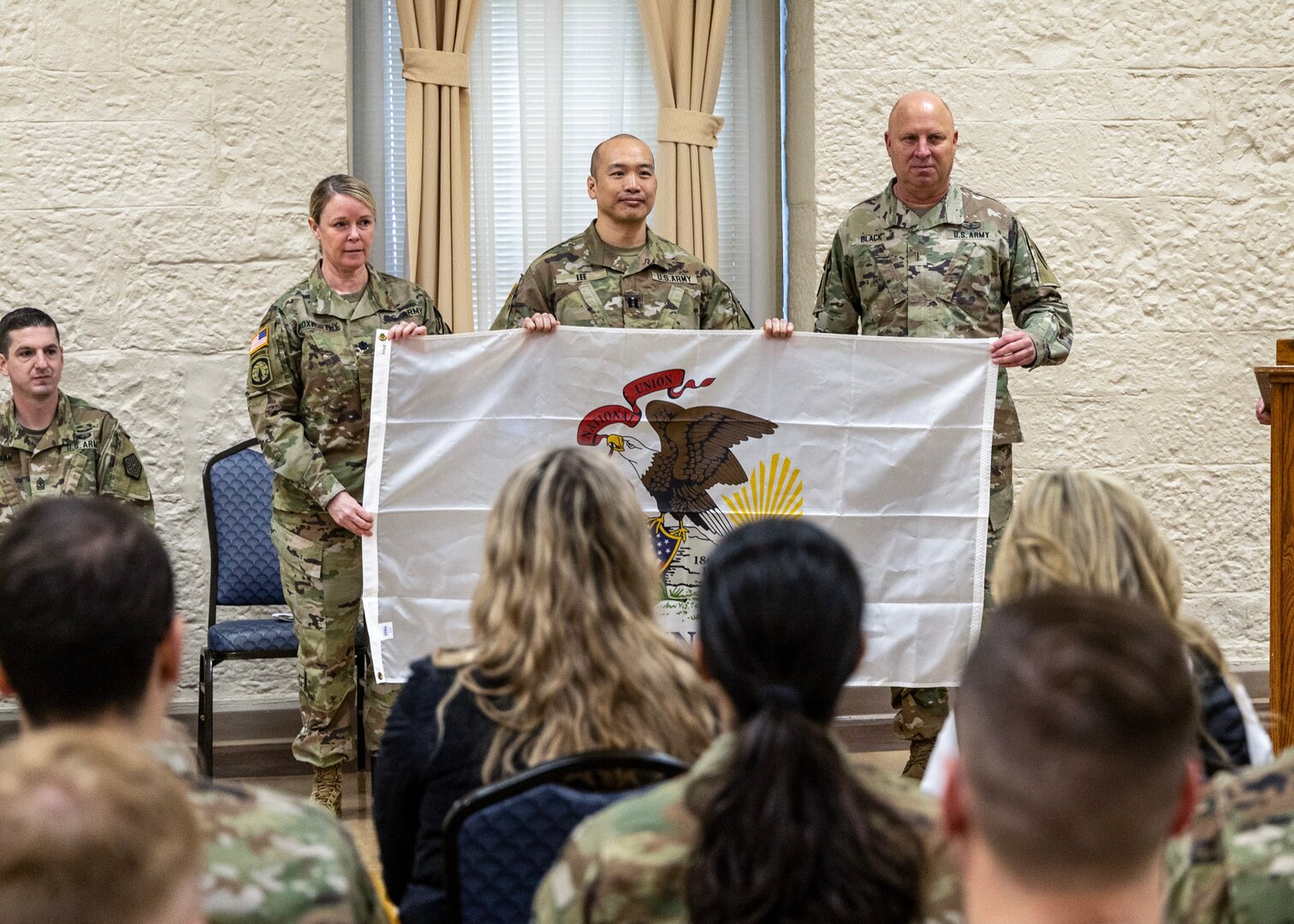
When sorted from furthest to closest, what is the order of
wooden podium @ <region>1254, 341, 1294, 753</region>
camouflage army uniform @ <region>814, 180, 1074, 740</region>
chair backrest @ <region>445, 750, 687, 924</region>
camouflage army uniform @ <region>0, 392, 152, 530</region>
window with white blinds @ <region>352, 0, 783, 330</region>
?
1. window with white blinds @ <region>352, 0, 783, 330</region>
2. camouflage army uniform @ <region>0, 392, 152, 530</region>
3. camouflage army uniform @ <region>814, 180, 1074, 740</region>
4. wooden podium @ <region>1254, 341, 1294, 753</region>
5. chair backrest @ <region>445, 750, 687, 924</region>

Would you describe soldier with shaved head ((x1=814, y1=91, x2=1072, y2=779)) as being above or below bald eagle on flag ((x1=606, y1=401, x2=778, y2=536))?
above

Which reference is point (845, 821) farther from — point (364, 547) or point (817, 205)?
point (817, 205)

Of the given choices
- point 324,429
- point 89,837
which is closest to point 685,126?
point 324,429

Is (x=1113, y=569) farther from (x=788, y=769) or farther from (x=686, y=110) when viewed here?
(x=686, y=110)

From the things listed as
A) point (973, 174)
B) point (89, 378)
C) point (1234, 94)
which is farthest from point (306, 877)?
point (1234, 94)

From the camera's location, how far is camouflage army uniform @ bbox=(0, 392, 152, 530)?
4.52 meters

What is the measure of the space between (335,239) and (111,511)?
2.76 m

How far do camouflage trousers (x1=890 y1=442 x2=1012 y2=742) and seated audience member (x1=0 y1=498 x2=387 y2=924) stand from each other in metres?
3.06

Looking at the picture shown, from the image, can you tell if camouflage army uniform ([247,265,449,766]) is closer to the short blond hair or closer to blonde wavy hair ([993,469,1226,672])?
the short blond hair

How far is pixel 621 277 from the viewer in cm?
436

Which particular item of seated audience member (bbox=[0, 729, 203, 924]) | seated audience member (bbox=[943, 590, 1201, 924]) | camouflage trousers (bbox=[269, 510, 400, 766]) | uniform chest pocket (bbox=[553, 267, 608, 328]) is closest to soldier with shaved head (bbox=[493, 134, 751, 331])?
uniform chest pocket (bbox=[553, 267, 608, 328])

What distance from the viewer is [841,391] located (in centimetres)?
402

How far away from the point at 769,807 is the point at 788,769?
1.7 inches

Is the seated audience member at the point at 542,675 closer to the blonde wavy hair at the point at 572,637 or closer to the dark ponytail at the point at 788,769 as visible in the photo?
the blonde wavy hair at the point at 572,637
